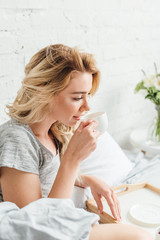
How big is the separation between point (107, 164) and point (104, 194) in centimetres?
A: 41

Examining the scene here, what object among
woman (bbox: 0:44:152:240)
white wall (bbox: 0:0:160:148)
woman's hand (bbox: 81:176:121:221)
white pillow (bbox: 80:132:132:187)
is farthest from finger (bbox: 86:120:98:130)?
white wall (bbox: 0:0:160:148)

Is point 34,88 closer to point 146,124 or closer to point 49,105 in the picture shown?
point 49,105

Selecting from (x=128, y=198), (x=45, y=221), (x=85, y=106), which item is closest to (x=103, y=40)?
(x=85, y=106)

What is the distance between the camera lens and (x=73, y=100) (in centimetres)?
106

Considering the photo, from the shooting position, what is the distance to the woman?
952mm

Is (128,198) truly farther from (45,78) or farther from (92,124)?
(45,78)

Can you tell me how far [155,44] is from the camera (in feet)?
7.49

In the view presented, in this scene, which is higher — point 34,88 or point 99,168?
point 34,88

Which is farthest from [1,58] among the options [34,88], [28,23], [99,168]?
[99,168]

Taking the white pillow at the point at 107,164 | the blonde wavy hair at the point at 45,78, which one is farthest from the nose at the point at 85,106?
the white pillow at the point at 107,164

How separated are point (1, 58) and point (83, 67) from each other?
1.71ft

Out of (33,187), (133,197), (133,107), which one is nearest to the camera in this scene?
(33,187)

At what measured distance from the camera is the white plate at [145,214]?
1023 millimetres

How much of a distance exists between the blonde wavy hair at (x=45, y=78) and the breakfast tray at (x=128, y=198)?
403 mm
